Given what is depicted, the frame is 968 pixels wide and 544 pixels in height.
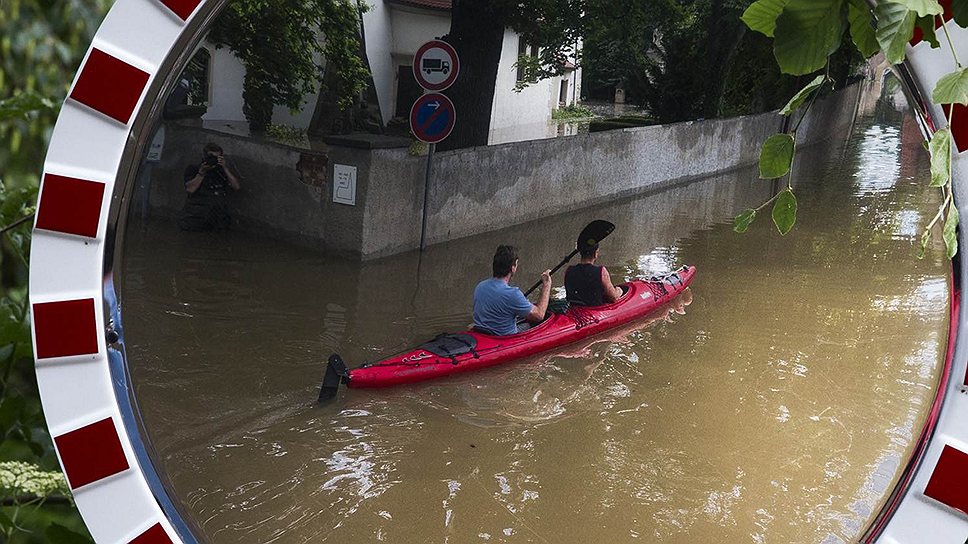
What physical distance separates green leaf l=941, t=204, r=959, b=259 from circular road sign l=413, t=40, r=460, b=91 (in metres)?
1.81

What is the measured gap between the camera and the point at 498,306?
505 centimetres


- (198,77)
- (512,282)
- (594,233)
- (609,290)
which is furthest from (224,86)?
(609,290)

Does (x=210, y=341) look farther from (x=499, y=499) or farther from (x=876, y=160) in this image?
(x=876, y=160)

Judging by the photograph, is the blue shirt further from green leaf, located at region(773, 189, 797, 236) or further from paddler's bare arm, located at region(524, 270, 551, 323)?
green leaf, located at region(773, 189, 797, 236)

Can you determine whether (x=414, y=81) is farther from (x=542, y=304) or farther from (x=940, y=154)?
(x=542, y=304)

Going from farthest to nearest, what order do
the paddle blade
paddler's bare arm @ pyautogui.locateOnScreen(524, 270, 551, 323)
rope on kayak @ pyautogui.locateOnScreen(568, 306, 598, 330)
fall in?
rope on kayak @ pyautogui.locateOnScreen(568, 306, 598, 330)
paddler's bare arm @ pyautogui.locateOnScreen(524, 270, 551, 323)
the paddle blade

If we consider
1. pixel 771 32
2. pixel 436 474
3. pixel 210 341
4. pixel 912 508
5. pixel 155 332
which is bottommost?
pixel 436 474

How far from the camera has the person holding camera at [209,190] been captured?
233 centimetres

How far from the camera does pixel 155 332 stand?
8.91ft

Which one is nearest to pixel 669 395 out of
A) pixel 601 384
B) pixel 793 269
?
pixel 601 384

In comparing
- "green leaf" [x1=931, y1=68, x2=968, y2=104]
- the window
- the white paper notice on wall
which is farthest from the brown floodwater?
"green leaf" [x1=931, y1=68, x2=968, y2=104]

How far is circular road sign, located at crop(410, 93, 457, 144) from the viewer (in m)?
3.21

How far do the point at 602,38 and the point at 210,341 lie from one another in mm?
1876

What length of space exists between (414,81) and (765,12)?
1.95m
